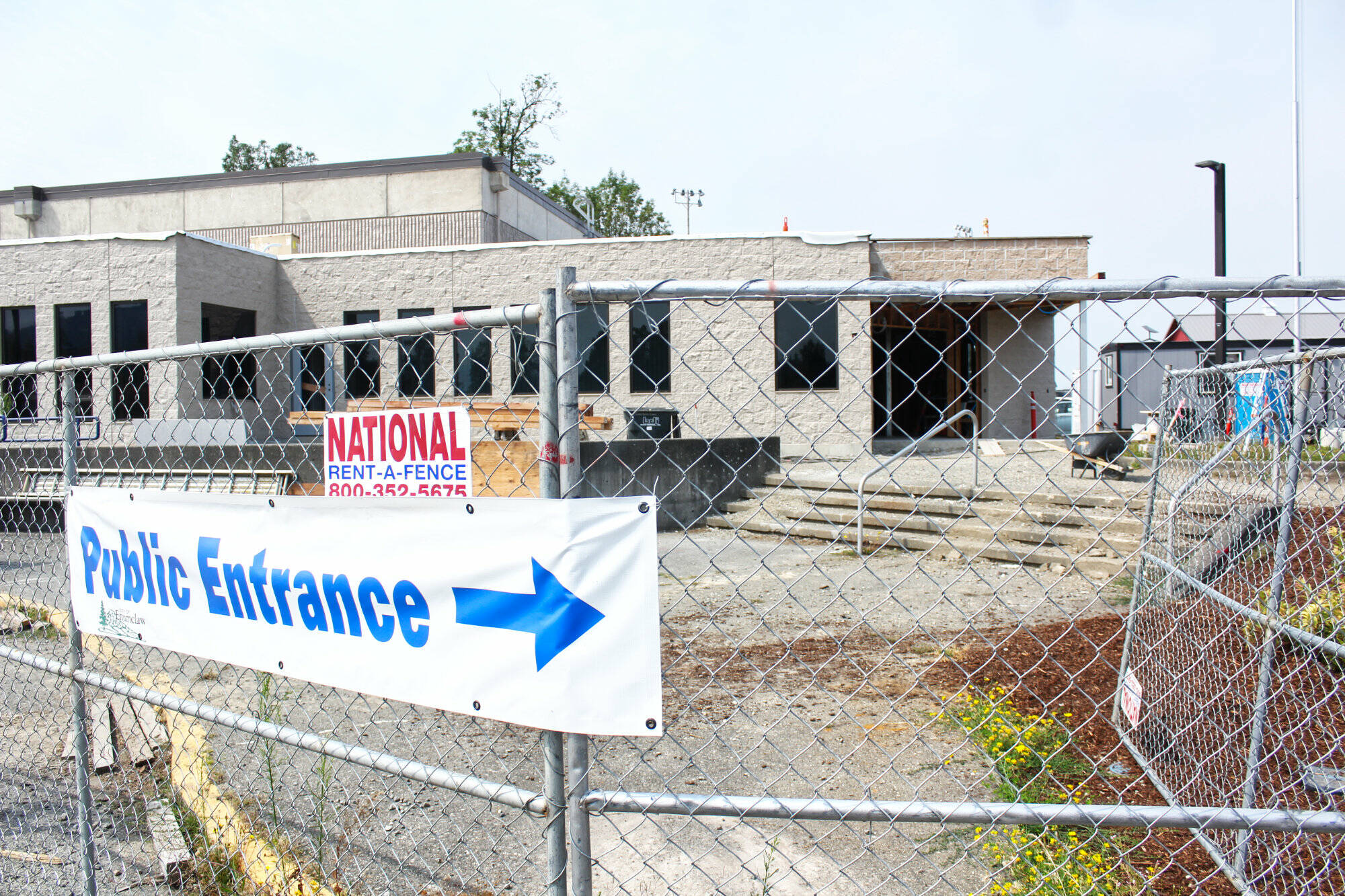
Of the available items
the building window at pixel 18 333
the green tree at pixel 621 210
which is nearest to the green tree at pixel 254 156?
the green tree at pixel 621 210

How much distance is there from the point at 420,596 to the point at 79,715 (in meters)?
1.72

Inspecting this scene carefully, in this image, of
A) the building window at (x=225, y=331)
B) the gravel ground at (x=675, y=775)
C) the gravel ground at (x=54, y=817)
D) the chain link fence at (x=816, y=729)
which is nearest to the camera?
the chain link fence at (x=816, y=729)

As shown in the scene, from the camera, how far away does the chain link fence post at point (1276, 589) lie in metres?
2.71

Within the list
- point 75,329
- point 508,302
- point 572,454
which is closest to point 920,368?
point 508,302

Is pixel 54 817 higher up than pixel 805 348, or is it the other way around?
pixel 805 348

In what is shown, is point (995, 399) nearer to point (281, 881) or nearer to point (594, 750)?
point (594, 750)

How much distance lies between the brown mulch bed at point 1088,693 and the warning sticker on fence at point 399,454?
4.57ft

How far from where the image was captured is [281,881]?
2.80 meters

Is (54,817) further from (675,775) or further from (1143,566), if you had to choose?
(1143,566)

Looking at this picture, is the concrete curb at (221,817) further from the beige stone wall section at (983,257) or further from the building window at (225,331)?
the beige stone wall section at (983,257)

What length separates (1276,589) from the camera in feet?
10.5

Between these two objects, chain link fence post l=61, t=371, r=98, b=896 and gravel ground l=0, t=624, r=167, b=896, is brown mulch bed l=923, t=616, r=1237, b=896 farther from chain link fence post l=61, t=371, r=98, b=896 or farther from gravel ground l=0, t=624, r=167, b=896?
gravel ground l=0, t=624, r=167, b=896

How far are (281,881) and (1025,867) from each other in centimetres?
242

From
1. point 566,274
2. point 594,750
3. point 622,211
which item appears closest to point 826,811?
point 566,274
